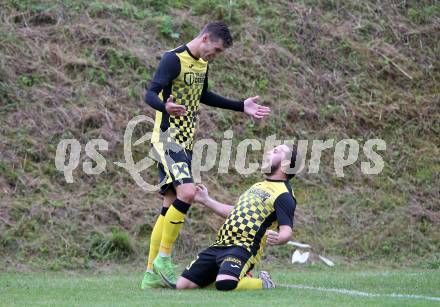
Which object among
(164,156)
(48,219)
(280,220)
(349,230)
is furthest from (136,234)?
(280,220)

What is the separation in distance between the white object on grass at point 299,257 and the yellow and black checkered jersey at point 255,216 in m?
3.77

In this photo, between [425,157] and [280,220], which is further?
[425,157]

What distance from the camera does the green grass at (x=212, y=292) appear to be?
237 inches

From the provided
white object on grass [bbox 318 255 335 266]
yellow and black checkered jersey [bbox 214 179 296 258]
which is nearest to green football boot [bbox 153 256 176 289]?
yellow and black checkered jersey [bbox 214 179 296 258]

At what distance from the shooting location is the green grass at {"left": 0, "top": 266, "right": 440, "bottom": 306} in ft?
19.7

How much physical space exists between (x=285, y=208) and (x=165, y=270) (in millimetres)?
1275

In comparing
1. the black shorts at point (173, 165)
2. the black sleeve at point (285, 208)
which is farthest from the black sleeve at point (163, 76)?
the black sleeve at point (285, 208)

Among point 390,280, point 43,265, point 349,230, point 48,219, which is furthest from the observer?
point 349,230

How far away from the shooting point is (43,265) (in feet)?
32.9

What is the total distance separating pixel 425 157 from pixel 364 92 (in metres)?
1.76

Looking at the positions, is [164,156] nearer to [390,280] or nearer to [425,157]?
[390,280]

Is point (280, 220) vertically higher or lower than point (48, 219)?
higher

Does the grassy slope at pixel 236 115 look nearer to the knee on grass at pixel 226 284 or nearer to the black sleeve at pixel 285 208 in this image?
the knee on grass at pixel 226 284

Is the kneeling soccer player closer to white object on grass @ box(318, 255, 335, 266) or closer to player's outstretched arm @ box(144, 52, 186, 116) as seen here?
player's outstretched arm @ box(144, 52, 186, 116)
